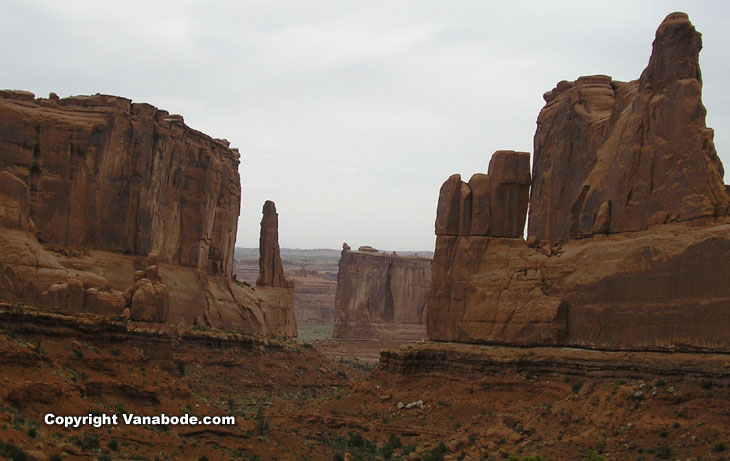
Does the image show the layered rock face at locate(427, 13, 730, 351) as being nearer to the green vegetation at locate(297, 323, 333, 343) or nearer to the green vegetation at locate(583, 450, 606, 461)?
the green vegetation at locate(583, 450, 606, 461)

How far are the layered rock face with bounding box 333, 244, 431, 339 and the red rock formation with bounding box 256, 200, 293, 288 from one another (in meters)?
39.5

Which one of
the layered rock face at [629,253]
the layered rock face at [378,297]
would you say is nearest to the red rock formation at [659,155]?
the layered rock face at [629,253]

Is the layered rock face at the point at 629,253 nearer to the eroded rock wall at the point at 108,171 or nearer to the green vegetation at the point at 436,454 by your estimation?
the green vegetation at the point at 436,454

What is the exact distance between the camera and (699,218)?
46594 mm

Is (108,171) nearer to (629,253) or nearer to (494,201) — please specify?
(494,201)

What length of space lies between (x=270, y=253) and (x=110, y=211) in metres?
23.8

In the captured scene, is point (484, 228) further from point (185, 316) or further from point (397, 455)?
point (185, 316)

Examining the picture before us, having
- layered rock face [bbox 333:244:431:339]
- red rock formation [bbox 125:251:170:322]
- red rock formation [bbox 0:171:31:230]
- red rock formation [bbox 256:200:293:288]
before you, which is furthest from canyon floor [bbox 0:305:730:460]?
layered rock face [bbox 333:244:431:339]

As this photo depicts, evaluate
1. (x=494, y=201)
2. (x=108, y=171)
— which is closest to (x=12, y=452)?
(x=494, y=201)

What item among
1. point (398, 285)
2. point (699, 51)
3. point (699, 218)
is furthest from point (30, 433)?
point (398, 285)

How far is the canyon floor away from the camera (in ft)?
111

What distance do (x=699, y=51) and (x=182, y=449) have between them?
28.8 m

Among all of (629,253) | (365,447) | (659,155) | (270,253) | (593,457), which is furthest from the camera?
(270,253)

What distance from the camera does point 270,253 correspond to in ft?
298
